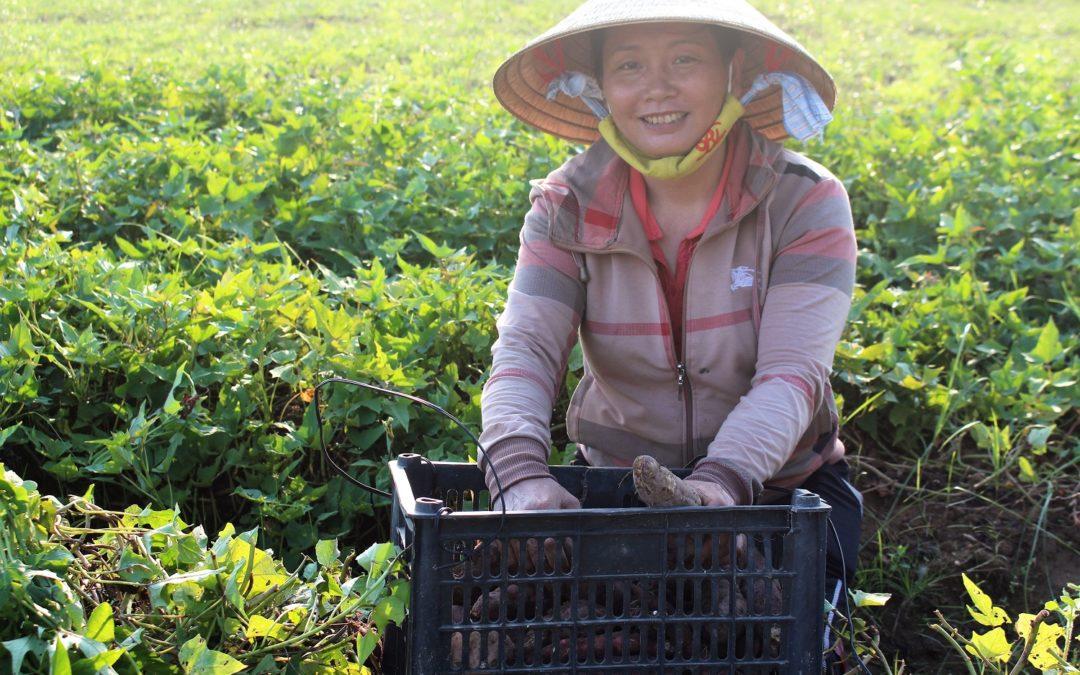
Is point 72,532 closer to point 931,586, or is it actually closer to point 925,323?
point 931,586

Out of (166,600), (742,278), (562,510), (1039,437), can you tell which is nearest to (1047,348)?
(1039,437)

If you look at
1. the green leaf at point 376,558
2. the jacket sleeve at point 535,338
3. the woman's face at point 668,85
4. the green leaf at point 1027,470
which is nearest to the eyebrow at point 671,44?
the woman's face at point 668,85

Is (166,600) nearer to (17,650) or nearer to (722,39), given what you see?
(17,650)

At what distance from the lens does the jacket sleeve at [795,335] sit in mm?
2010

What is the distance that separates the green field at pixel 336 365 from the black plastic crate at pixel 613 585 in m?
0.14

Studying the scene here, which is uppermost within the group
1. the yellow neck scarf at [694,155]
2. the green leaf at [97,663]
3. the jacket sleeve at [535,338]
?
the yellow neck scarf at [694,155]

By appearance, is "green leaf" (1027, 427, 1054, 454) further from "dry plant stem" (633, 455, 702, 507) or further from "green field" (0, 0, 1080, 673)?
"dry plant stem" (633, 455, 702, 507)

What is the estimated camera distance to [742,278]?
7.31 ft

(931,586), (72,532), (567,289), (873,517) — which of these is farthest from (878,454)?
(72,532)

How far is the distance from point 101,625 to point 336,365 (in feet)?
3.66

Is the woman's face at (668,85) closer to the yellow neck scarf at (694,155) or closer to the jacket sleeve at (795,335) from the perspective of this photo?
the yellow neck scarf at (694,155)

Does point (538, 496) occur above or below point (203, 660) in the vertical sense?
above

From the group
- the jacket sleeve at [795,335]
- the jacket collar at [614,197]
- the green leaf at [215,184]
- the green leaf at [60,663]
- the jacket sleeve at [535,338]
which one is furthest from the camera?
the green leaf at [215,184]

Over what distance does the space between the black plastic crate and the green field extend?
5.5 inches
